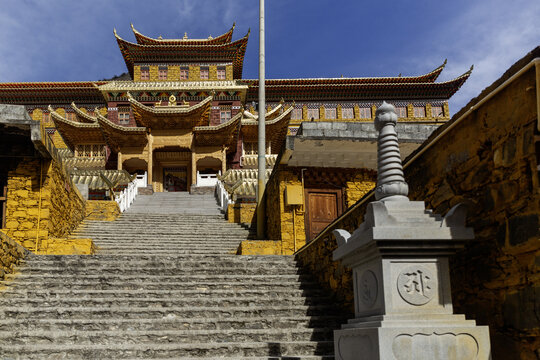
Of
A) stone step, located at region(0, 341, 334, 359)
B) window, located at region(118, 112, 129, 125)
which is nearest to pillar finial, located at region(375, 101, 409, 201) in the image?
stone step, located at region(0, 341, 334, 359)

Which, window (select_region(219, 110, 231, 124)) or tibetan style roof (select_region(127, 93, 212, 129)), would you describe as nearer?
tibetan style roof (select_region(127, 93, 212, 129))

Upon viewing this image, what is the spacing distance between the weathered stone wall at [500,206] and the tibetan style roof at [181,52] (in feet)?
110

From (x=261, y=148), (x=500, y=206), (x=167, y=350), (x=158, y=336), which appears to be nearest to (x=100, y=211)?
(x=261, y=148)

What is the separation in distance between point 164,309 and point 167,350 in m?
1.15

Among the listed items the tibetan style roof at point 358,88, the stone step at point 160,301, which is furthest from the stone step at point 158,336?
the tibetan style roof at point 358,88

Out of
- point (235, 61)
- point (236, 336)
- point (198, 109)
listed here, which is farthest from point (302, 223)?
point (235, 61)

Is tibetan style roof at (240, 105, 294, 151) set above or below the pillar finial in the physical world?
above

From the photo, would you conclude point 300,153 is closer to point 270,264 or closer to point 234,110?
point 270,264

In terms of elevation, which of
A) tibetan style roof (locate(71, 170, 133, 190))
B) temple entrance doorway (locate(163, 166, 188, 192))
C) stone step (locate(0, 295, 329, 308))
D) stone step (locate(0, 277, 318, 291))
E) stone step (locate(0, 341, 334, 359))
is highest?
temple entrance doorway (locate(163, 166, 188, 192))

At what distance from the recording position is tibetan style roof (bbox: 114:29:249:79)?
36625 mm

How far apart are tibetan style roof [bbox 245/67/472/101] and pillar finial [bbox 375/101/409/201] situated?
33897 millimetres

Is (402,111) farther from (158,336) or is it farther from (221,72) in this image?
(158,336)

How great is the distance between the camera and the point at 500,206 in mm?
4043

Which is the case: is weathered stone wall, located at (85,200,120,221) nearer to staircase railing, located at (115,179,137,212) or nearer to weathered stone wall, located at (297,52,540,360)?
staircase railing, located at (115,179,137,212)
